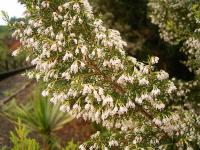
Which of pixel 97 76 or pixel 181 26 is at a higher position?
pixel 181 26

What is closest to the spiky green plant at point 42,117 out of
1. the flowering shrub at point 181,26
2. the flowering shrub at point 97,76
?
the flowering shrub at point 181,26

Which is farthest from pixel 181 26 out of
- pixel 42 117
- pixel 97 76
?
pixel 42 117

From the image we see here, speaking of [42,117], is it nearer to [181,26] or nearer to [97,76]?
[97,76]

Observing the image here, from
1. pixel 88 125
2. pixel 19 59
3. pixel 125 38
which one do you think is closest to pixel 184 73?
pixel 125 38

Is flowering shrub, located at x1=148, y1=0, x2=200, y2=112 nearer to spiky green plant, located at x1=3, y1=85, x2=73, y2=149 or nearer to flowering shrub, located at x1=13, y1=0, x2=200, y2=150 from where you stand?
flowering shrub, located at x1=13, y1=0, x2=200, y2=150

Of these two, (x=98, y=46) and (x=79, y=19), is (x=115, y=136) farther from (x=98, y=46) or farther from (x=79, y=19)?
(x=79, y=19)

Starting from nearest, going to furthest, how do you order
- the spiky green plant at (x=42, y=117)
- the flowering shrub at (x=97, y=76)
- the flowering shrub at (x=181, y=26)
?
the flowering shrub at (x=97, y=76), the flowering shrub at (x=181, y=26), the spiky green plant at (x=42, y=117)

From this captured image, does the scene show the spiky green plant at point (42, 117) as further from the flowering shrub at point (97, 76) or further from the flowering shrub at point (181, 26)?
the flowering shrub at point (97, 76)

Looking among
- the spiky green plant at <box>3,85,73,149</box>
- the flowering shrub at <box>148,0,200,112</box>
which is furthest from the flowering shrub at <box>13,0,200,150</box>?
the spiky green plant at <box>3,85,73,149</box>
